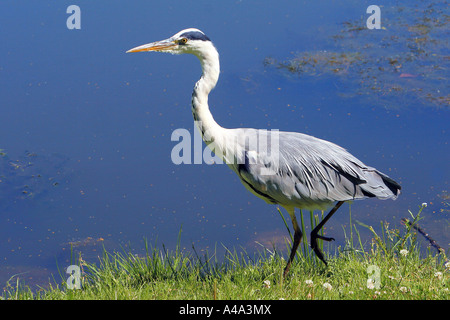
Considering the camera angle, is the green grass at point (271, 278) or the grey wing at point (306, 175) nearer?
the green grass at point (271, 278)

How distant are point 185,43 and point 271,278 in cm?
201

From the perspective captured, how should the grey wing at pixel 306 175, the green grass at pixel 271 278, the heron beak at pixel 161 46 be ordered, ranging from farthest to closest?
the heron beak at pixel 161 46
the grey wing at pixel 306 175
the green grass at pixel 271 278

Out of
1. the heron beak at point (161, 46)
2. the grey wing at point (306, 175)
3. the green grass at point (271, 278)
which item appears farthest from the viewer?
the heron beak at point (161, 46)

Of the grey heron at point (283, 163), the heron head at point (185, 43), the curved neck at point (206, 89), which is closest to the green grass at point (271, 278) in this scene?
the grey heron at point (283, 163)

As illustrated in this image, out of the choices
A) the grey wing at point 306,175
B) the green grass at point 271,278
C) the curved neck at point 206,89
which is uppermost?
the curved neck at point 206,89

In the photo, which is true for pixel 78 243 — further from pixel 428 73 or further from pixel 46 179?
pixel 428 73

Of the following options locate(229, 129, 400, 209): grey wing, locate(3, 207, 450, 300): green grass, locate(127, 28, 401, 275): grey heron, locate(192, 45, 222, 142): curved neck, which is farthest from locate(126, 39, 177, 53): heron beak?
locate(3, 207, 450, 300): green grass

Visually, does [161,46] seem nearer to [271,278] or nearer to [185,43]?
[185,43]

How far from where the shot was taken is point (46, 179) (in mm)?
7578

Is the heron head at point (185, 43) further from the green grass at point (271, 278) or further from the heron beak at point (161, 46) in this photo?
the green grass at point (271, 278)

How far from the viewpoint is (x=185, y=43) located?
16.6 feet

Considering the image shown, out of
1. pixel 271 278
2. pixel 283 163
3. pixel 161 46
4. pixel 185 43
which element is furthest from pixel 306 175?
pixel 161 46

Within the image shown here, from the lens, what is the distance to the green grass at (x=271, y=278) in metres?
4.19

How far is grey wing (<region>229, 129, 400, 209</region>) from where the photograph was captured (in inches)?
196
